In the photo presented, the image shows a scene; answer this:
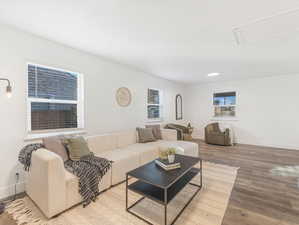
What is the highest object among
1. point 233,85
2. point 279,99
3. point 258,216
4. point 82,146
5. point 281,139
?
point 233,85

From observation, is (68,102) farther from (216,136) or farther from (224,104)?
(224,104)

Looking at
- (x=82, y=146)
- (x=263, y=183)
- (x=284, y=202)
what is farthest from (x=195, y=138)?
→ (x=82, y=146)

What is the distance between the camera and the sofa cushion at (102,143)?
9.34 ft

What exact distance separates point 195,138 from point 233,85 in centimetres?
263

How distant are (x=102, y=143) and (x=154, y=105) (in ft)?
8.96

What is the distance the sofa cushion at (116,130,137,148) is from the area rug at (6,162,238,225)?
1059 millimetres

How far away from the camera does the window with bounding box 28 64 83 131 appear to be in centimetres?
262

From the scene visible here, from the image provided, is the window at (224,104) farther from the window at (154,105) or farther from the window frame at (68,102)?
the window frame at (68,102)

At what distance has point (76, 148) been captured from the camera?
2.39 m

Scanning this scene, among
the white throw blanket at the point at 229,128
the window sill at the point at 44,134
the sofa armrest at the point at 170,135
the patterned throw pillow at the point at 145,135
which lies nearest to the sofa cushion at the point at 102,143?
the window sill at the point at 44,134

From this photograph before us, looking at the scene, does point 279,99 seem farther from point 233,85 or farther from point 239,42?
point 239,42

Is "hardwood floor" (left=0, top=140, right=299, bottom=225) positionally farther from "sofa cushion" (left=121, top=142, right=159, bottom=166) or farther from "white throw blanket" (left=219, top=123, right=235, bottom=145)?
"sofa cushion" (left=121, top=142, right=159, bottom=166)

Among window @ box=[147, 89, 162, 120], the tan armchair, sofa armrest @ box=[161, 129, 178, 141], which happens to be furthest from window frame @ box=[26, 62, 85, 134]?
the tan armchair

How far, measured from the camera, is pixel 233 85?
5.86m
